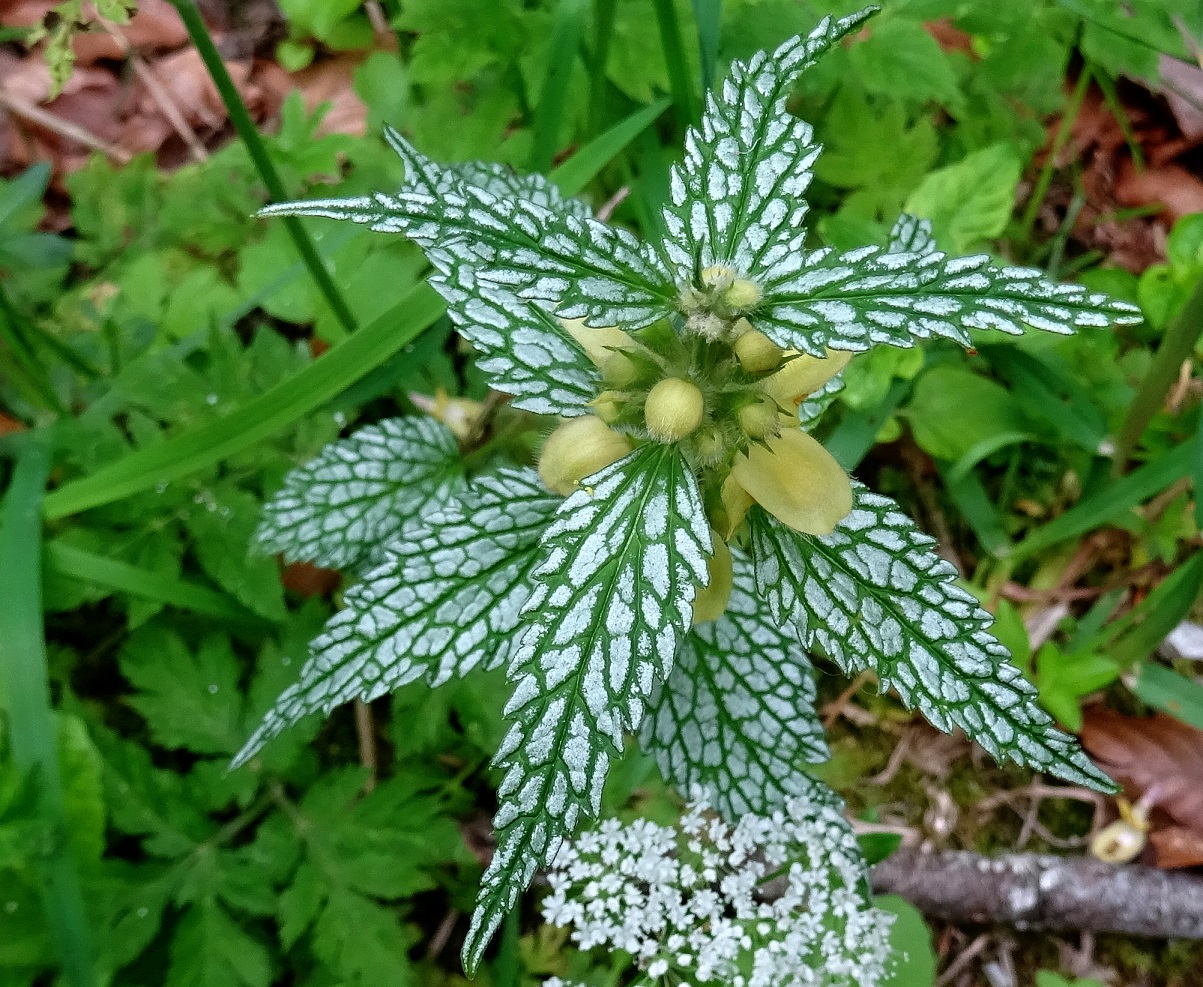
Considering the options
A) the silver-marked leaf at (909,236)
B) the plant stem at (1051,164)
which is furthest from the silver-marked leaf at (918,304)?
the plant stem at (1051,164)

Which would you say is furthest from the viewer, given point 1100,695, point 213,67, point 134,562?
point 1100,695

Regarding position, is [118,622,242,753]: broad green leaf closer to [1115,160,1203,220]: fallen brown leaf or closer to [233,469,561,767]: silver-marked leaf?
[233,469,561,767]: silver-marked leaf

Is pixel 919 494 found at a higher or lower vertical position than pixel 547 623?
lower

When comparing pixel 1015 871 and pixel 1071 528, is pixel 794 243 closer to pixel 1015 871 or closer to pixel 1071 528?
pixel 1071 528

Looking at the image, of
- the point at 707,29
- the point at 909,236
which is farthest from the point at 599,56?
the point at 909,236

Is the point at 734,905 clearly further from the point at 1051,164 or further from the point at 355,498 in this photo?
the point at 1051,164

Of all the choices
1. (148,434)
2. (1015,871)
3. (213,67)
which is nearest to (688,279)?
(213,67)

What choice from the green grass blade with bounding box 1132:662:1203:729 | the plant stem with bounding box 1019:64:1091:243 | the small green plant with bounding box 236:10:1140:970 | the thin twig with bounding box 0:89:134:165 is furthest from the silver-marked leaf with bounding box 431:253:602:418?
the thin twig with bounding box 0:89:134:165
